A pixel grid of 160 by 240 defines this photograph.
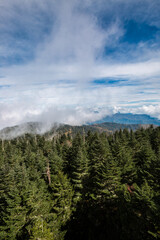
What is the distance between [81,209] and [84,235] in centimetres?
478

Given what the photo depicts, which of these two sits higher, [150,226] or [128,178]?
[150,226]

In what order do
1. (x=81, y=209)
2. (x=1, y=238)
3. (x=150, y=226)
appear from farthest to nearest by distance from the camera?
(x=81, y=209) → (x=1, y=238) → (x=150, y=226)

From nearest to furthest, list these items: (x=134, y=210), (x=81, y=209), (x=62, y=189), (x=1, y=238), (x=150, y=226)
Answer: (x=150, y=226) < (x=134, y=210) < (x=1, y=238) < (x=62, y=189) < (x=81, y=209)

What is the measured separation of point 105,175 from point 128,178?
11.4 meters

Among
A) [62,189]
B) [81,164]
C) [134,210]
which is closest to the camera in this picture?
[134,210]

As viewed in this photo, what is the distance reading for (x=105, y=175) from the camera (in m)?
26.2

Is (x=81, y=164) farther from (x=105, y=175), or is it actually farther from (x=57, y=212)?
(x=57, y=212)

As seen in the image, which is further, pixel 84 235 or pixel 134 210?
pixel 84 235

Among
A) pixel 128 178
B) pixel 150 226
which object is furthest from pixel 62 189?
pixel 128 178

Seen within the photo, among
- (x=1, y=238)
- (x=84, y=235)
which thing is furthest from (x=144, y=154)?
(x=1, y=238)

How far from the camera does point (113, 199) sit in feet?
85.0

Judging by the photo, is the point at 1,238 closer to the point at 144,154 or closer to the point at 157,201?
the point at 157,201

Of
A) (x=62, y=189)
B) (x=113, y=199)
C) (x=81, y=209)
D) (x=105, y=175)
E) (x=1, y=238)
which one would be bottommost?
(x=81, y=209)

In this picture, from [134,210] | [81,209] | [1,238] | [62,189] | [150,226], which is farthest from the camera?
[81,209]
